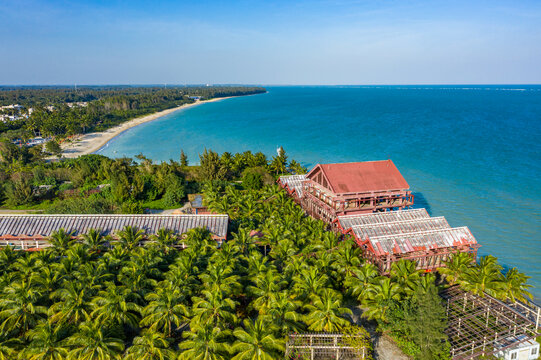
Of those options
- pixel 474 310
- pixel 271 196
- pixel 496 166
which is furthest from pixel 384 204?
pixel 496 166

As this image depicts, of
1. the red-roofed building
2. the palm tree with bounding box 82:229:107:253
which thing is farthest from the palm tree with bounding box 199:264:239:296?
the red-roofed building

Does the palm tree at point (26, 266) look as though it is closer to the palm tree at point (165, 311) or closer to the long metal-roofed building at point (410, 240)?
the palm tree at point (165, 311)

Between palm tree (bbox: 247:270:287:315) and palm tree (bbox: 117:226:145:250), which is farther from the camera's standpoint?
palm tree (bbox: 117:226:145:250)

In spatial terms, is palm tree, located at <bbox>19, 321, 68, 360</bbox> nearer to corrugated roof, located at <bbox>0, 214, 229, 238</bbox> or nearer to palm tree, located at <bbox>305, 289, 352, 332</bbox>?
corrugated roof, located at <bbox>0, 214, 229, 238</bbox>

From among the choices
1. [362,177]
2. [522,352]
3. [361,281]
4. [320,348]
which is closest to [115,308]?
[320,348]

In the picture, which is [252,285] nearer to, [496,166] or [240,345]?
[240,345]

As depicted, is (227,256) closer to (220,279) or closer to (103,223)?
(220,279)
